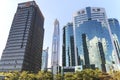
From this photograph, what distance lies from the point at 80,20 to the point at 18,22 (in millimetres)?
63935

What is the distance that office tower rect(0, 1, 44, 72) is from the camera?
127 m

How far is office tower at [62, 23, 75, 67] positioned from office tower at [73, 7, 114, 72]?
1162cm

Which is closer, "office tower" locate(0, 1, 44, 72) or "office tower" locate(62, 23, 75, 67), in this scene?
"office tower" locate(0, 1, 44, 72)

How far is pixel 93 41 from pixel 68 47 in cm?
3330

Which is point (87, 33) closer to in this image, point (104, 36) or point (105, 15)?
point (104, 36)

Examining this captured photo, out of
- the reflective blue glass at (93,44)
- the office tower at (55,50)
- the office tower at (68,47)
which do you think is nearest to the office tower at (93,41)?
the reflective blue glass at (93,44)

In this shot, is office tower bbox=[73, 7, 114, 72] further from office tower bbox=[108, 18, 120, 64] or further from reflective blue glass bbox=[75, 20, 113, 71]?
office tower bbox=[108, 18, 120, 64]

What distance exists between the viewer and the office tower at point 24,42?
5017 inches

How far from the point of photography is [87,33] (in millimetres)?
161000

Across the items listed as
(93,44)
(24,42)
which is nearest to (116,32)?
(93,44)

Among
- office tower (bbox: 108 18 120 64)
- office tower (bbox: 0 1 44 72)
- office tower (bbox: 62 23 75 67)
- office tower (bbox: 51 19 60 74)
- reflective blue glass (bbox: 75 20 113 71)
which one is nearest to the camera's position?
office tower (bbox: 51 19 60 74)

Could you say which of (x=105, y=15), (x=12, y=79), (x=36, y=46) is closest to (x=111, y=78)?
(x=12, y=79)

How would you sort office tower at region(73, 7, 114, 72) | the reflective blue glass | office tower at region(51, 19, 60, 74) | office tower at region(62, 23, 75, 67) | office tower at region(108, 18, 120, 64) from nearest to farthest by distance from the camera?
1. office tower at region(51, 19, 60, 74)
2. office tower at region(73, 7, 114, 72)
3. the reflective blue glass
4. office tower at region(108, 18, 120, 64)
5. office tower at region(62, 23, 75, 67)

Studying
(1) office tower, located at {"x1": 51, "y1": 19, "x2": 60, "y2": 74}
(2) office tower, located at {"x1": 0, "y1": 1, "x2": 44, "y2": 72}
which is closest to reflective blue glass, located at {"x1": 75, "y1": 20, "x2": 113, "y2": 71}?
(2) office tower, located at {"x1": 0, "y1": 1, "x2": 44, "y2": 72}
